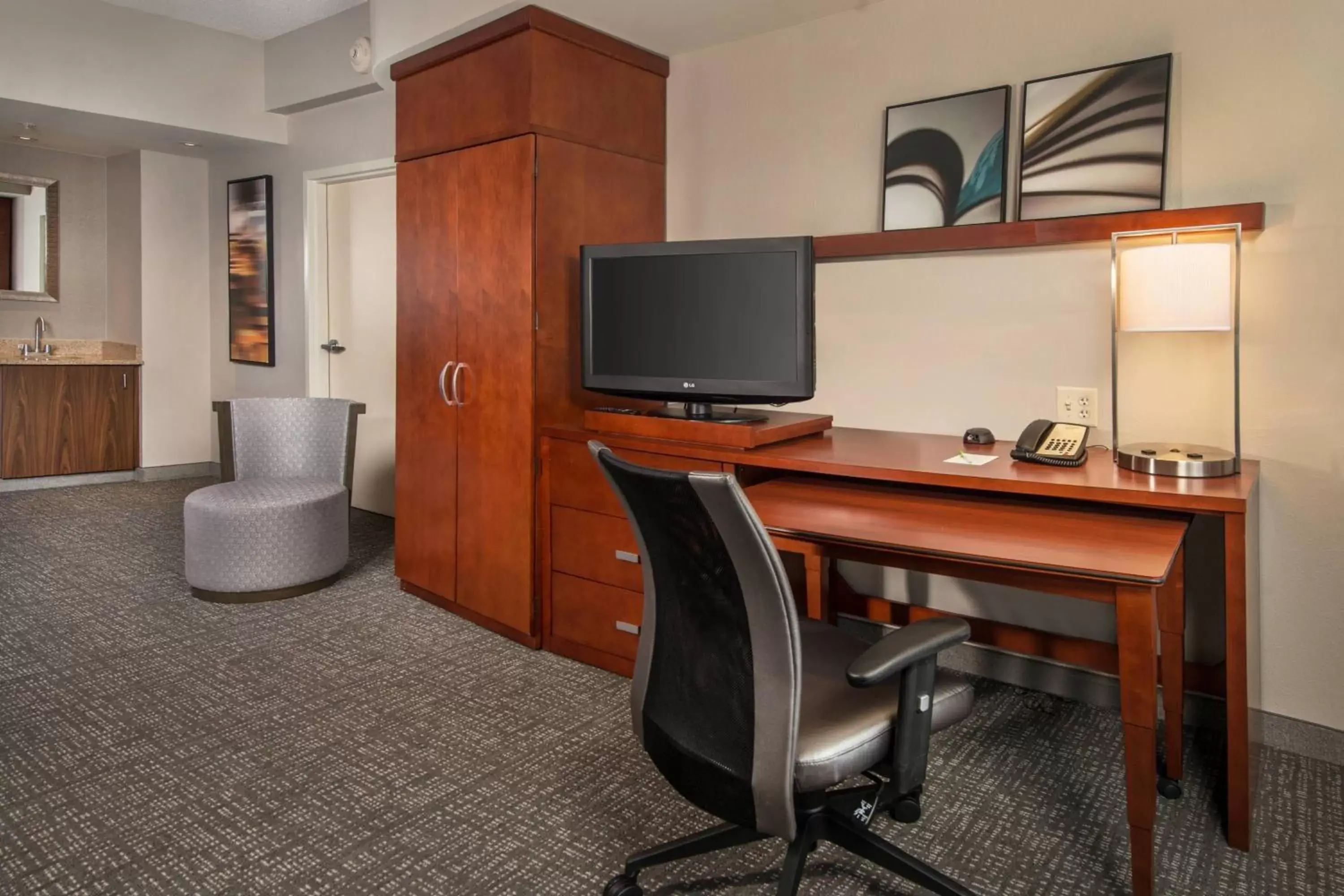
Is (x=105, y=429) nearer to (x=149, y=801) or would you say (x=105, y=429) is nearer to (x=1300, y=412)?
(x=149, y=801)

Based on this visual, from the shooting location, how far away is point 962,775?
2.19 meters

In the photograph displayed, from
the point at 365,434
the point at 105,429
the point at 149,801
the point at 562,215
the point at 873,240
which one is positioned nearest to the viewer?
the point at 149,801

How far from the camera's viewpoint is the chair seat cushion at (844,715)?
1.38 m

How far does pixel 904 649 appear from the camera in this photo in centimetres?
136

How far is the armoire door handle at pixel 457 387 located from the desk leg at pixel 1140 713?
2.34 m

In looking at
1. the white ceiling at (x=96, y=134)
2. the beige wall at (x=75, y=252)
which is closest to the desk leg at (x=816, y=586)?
the white ceiling at (x=96, y=134)

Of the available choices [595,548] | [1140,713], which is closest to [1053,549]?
[1140,713]

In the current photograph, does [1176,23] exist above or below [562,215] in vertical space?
above

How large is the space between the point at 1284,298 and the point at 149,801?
2.96 metres

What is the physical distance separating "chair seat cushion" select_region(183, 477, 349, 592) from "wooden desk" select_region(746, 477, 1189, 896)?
212cm

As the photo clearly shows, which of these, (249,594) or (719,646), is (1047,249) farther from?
(249,594)

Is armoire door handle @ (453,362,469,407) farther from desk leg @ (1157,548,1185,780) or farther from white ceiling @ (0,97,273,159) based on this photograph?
white ceiling @ (0,97,273,159)

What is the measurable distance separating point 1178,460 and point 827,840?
1.15 metres

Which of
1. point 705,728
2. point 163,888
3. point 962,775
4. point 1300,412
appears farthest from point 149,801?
point 1300,412
